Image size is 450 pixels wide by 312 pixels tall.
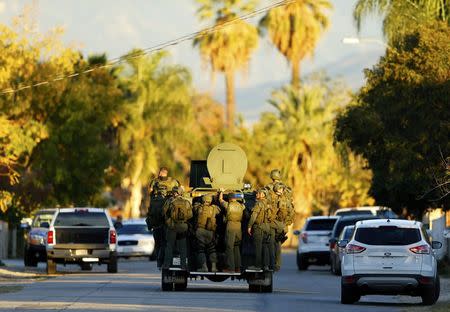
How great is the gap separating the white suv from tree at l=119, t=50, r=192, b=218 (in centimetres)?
5433

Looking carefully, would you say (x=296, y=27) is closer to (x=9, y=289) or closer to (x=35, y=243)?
(x=35, y=243)

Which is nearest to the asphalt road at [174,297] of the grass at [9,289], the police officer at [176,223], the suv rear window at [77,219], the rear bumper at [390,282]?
the grass at [9,289]

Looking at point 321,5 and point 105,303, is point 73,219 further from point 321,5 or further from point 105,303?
point 321,5

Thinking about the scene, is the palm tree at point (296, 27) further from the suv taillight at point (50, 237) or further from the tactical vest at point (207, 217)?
the tactical vest at point (207, 217)

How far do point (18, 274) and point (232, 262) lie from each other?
1283 cm

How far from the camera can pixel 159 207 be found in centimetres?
3003

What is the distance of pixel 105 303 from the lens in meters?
25.7

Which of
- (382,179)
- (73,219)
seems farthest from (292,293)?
(382,179)

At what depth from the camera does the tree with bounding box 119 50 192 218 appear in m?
82.3

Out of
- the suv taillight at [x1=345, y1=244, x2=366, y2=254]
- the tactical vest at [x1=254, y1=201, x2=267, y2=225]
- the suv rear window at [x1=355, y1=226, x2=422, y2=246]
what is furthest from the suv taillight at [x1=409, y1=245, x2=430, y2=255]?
the tactical vest at [x1=254, y1=201, x2=267, y2=225]

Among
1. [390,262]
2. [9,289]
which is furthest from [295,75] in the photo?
[390,262]

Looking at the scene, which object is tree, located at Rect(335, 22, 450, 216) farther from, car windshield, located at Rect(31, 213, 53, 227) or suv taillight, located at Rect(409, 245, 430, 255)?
car windshield, located at Rect(31, 213, 53, 227)

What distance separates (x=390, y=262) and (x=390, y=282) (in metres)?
0.37

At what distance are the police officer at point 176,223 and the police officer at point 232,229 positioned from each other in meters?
0.79
